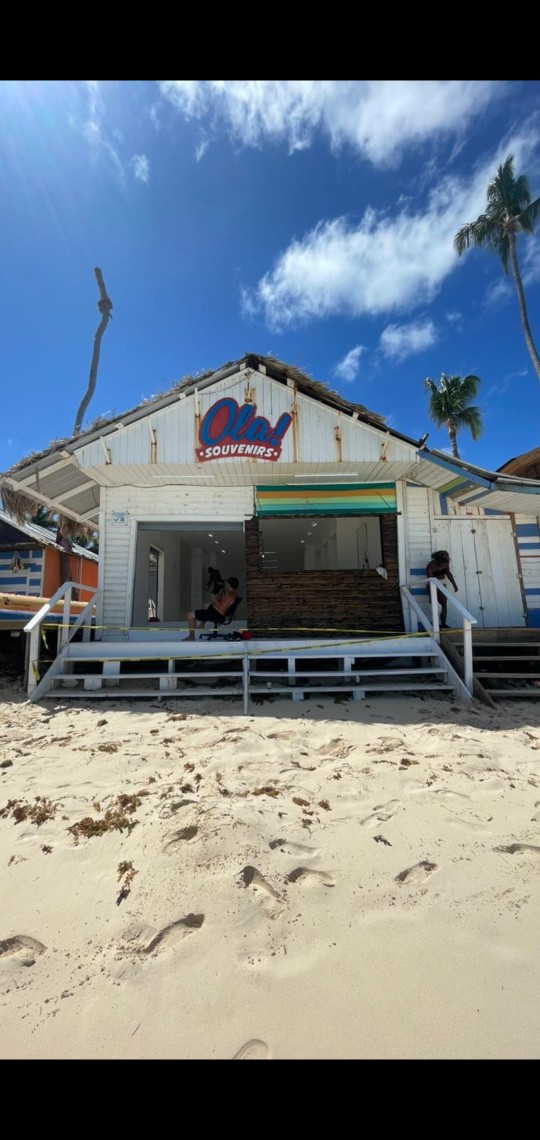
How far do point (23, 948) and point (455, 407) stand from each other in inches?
1067

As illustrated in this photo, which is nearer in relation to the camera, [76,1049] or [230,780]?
[76,1049]

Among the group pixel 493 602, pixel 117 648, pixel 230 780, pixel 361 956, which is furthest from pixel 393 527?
pixel 361 956

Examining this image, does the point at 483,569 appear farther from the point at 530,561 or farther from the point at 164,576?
the point at 164,576

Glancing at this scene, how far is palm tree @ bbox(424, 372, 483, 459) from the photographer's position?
23.8 meters

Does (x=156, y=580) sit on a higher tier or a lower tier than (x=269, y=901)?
higher

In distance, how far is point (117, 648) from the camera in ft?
23.4

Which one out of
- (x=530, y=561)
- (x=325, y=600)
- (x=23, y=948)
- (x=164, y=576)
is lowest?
(x=23, y=948)

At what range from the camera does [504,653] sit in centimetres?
802

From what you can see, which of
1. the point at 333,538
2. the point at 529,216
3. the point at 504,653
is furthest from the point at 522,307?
the point at 504,653

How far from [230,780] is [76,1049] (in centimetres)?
210

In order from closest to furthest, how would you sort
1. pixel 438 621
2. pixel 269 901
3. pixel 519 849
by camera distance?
pixel 269 901 → pixel 519 849 → pixel 438 621

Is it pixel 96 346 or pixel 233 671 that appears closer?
pixel 233 671
